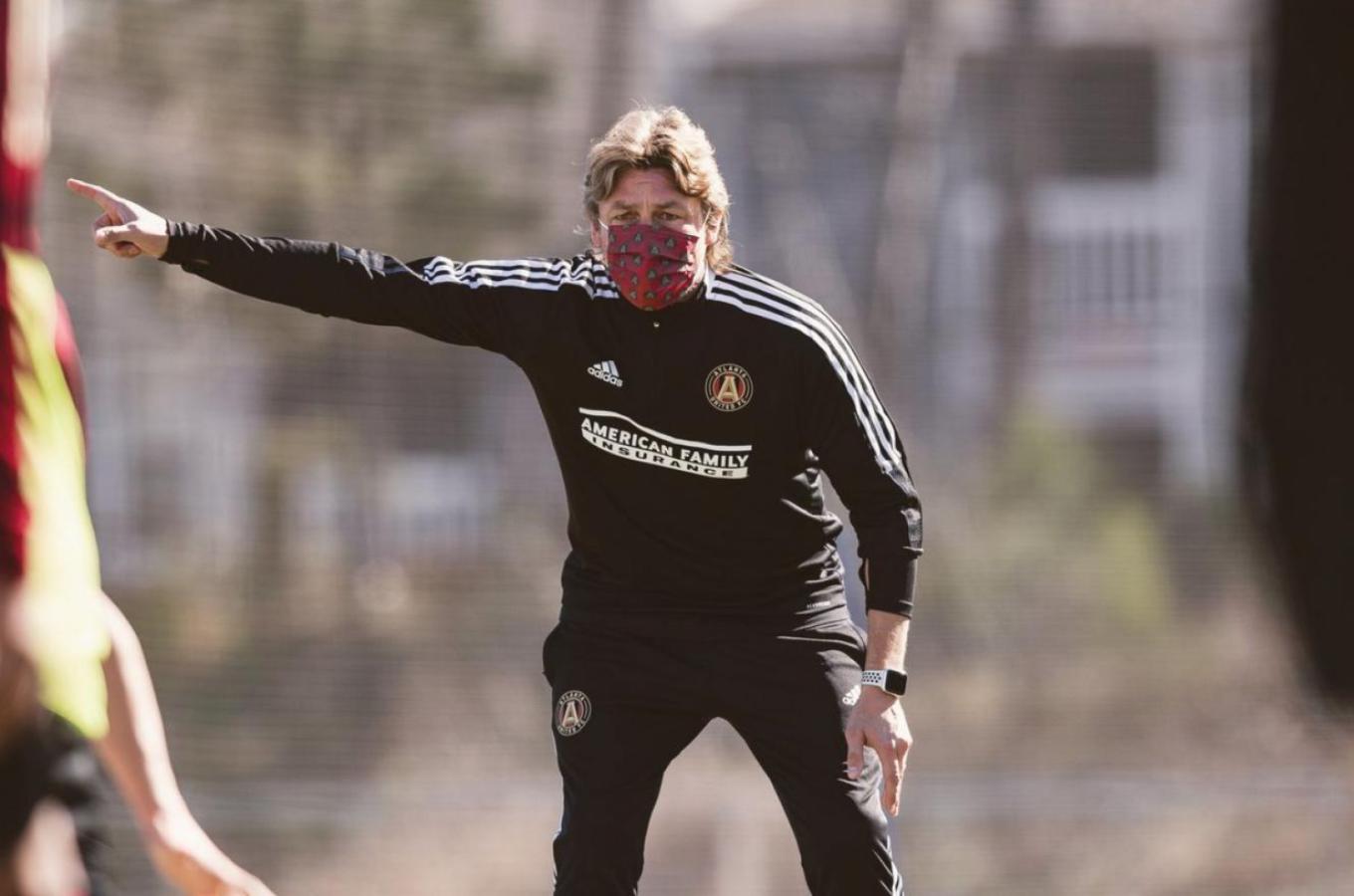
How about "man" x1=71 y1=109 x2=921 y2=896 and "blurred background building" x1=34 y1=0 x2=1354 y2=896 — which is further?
"blurred background building" x1=34 y1=0 x2=1354 y2=896

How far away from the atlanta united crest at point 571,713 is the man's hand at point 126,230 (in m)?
1.29

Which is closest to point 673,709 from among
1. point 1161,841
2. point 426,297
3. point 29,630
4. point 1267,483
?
point 426,297

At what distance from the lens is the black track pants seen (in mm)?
3939

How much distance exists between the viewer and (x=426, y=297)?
405 centimetres

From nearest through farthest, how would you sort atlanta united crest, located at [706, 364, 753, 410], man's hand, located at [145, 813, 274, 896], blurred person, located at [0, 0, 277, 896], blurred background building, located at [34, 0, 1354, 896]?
1. blurred person, located at [0, 0, 277, 896]
2. man's hand, located at [145, 813, 274, 896]
3. atlanta united crest, located at [706, 364, 753, 410]
4. blurred background building, located at [34, 0, 1354, 896]

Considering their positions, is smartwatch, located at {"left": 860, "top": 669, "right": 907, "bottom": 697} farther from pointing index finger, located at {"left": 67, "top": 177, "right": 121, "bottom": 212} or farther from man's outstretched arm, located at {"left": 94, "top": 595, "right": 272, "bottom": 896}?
pointing index finger, located at {"left": 67, "top": 177, "right": 121, "bottom": 212}

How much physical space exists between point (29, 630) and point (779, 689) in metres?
2.26

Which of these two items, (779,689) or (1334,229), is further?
(779,689)

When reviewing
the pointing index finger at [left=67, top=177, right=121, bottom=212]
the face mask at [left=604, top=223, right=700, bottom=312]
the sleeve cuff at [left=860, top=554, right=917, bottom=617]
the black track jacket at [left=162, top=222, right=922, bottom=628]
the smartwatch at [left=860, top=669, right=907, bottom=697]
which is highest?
the pointing index finger at [left=67, top=177, right=121, bottom=212]

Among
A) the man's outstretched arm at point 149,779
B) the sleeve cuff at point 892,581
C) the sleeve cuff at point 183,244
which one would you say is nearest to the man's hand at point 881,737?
the sleeve cuff at point 892,581

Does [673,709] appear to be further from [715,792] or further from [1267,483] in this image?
[715,792]

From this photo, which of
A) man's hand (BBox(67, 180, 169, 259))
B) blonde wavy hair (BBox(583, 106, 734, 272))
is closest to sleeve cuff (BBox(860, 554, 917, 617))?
blonde wavy hair (BBox(583, 106, 734, 272))

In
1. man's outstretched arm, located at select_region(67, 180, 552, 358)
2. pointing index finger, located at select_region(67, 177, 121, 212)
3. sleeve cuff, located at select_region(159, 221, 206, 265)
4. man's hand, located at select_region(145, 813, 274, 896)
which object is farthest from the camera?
man's outstretched arm, located at select_region(67, 180, 552, 358)

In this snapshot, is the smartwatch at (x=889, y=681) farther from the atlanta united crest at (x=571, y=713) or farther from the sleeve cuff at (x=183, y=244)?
the sleeve cuff at (x=183, y=244)
